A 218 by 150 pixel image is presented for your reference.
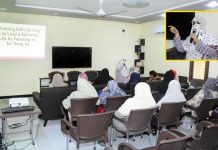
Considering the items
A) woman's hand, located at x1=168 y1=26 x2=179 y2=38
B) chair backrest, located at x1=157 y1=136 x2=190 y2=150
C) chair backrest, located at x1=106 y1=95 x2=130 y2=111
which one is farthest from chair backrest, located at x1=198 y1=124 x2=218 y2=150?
chair backrest, located at x1=106 y1=95 x2=130 y2=111

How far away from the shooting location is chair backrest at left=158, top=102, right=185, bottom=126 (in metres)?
3.21

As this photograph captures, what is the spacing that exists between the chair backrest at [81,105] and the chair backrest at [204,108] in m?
1.74

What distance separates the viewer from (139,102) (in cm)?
310

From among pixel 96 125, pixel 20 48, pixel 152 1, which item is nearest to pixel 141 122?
pixel 96 125

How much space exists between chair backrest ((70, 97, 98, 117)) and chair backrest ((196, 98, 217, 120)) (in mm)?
1737

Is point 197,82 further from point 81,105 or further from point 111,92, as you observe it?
point 81,105

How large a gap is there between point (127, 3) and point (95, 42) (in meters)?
3.76

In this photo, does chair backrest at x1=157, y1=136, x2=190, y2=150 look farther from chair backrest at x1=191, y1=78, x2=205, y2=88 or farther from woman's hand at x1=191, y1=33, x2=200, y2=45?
chair backrest at x1=191, y1=78, x2=205, y2=88

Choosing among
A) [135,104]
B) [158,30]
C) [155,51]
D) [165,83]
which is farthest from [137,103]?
[155,51]

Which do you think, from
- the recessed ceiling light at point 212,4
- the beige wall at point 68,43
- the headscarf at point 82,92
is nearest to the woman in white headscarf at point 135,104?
the headscarf at point 82,92

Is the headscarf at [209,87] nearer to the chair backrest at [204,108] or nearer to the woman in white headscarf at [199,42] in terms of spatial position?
the chair backrest at [204,108]

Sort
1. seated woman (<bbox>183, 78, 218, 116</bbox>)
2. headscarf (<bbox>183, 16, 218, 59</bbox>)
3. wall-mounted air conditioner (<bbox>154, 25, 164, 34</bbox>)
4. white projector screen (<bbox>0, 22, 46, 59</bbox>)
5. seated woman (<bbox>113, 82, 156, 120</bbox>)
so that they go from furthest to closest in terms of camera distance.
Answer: wall-mounted air conditioner (<bbox>154, 25, 164, 34</bbox>)
white projector screen (<bbox>0, 22, 46, 59</bbox>)
seated woman (<bbox>183, 78, 218, 116</bbox>)
seated woman (<bbox>113, 82, 156, 120</bbox>)
headscarf (<bbox>183, 16, 218, 59</bbox>)

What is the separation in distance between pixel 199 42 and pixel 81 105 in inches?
81.5

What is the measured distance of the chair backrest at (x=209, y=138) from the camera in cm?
226
